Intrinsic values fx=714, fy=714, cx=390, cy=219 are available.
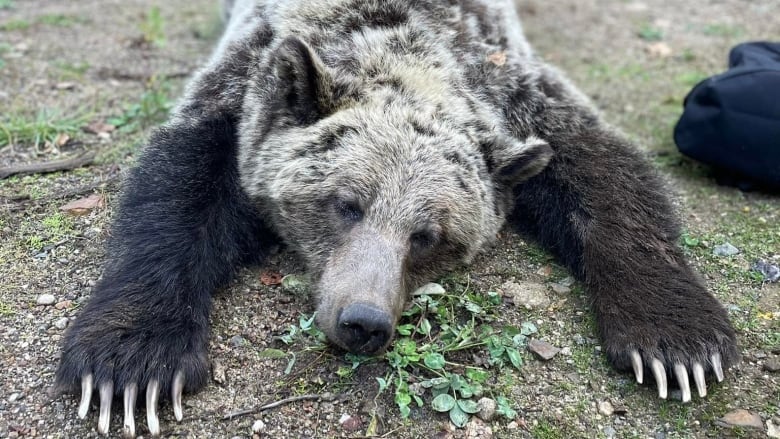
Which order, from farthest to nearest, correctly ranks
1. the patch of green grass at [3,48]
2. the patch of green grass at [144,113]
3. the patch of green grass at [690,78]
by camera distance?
1. the patch of green grass at [690,78]
2. the patch of green grass at [3,48]
3. the patch of green grass at [144,113]

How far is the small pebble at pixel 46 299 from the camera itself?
3.15 metres

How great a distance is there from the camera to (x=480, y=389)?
9.30 ft

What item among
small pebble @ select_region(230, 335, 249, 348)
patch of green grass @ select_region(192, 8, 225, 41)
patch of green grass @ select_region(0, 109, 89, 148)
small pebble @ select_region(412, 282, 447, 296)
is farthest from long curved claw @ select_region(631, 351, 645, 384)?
patch of green grass @ select_region(192, 8, 225, 41)

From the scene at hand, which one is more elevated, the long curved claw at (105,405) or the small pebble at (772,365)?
the long curved claw at (105,405)

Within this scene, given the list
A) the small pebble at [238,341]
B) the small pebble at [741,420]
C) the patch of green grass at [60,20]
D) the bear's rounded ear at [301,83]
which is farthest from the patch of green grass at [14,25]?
the small pebble at [741,420]

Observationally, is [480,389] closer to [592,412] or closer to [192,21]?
Answer: [592,412]

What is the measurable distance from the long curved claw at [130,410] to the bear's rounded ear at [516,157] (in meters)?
1.89

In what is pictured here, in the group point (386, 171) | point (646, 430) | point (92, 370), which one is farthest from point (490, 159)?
point (92, 370)

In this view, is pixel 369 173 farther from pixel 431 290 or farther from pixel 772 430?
pixel 772 430

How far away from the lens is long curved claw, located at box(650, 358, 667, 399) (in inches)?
112

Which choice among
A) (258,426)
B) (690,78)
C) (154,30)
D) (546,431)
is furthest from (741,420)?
(154,30)

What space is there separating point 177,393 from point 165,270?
1.95 feet

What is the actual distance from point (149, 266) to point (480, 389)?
1495 mm

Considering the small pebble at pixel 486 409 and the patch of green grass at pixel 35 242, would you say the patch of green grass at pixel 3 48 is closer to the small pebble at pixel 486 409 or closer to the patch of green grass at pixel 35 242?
the patch of green grass at pixel 35 242
